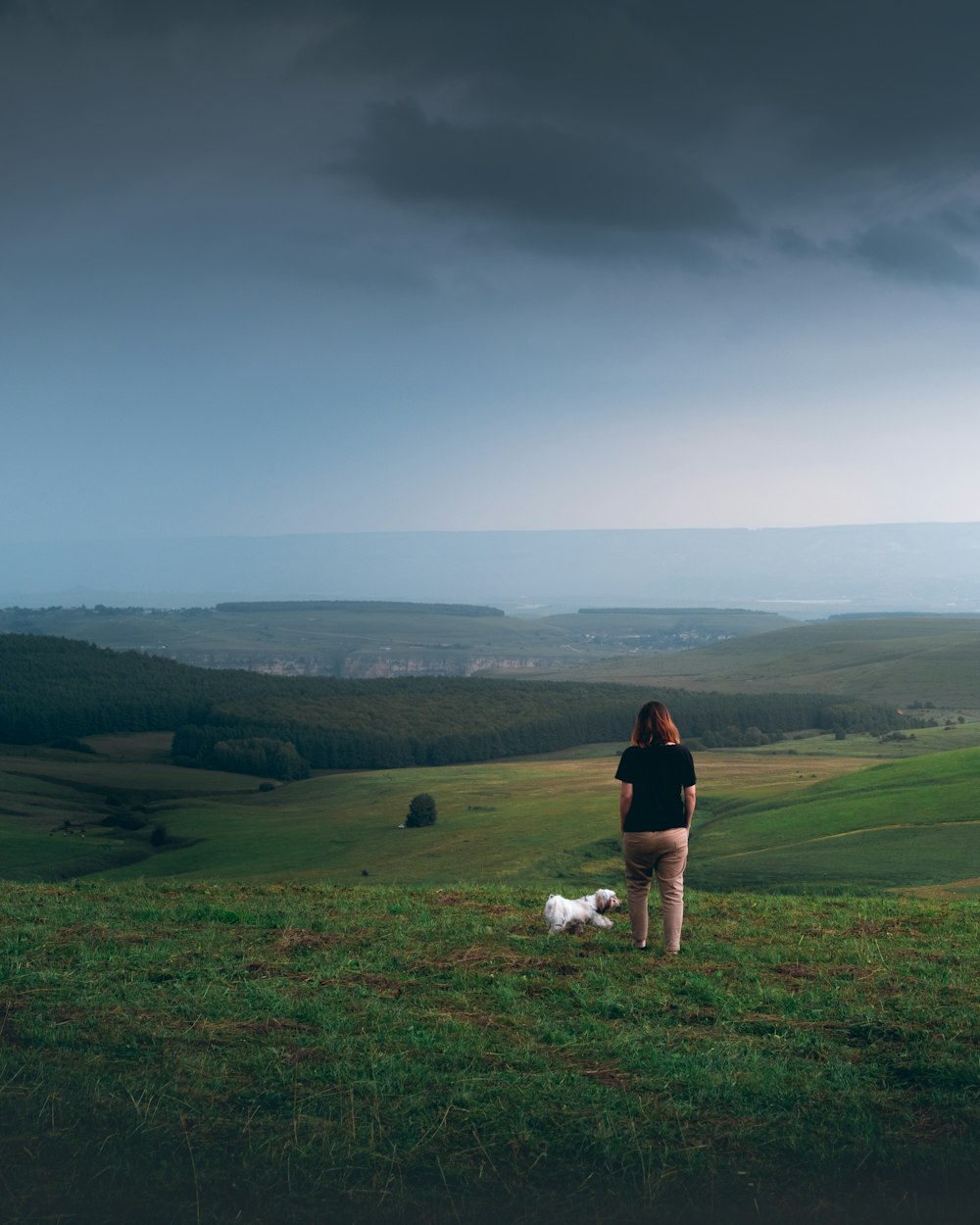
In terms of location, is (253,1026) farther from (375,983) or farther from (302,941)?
(302,941)

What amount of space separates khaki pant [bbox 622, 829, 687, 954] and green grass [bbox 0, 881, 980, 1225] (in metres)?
0.37

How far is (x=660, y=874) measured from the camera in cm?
1145

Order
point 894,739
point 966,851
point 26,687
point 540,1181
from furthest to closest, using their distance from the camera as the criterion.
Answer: point 26,687, point 894,739, point 966,851, point 540,1181

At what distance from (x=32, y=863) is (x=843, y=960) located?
48.6 metres

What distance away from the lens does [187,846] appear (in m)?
65.5

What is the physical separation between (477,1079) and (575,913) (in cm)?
565

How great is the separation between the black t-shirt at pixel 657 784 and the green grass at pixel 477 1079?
151cm

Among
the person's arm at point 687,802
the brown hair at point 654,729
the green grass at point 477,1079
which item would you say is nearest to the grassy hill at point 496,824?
the person's arm at point 687,802

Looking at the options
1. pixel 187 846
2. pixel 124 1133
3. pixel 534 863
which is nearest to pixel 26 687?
pixel 187 846

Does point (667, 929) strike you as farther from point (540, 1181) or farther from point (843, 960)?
point (540, 1181)

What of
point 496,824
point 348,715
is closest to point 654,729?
point 496,824

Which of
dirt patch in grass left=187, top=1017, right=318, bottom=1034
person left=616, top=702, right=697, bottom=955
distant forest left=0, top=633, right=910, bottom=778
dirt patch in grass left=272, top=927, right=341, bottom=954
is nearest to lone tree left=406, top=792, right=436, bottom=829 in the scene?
dirt patch in grass left=272, top=927, right=341, bottom=954

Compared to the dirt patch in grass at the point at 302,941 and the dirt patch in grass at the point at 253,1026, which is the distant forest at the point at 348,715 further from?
the dirt patch in grass at the point at 253,1026

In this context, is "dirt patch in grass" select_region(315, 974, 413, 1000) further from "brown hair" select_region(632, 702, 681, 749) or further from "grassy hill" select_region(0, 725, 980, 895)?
"grassy hill" select_region(0, 725, 980, 895)
